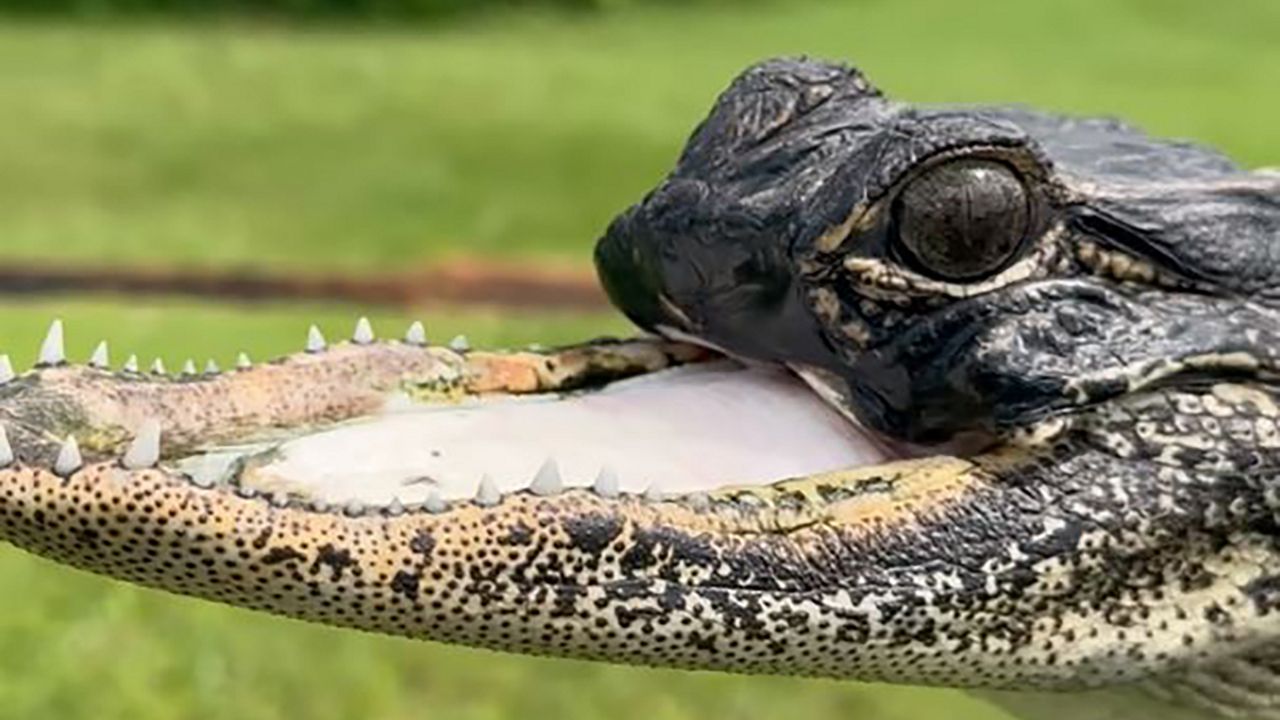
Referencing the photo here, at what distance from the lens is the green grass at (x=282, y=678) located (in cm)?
Answer: 470

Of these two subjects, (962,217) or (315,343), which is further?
(315,343)

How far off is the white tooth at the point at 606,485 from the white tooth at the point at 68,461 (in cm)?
58

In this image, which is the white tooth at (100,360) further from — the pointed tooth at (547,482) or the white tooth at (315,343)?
the pointed tooth at (547,482)

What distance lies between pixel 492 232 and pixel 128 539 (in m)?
10.6

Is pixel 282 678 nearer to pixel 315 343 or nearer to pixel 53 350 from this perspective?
pixel 315 343

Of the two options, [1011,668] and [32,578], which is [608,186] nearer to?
[32,578]

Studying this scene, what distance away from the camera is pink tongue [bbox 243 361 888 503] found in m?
2.39

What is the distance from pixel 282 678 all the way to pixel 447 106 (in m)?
11.2

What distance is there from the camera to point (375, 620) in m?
2.27

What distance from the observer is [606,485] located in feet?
7.61

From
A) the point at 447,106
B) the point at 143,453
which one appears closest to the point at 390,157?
the point at 447,106

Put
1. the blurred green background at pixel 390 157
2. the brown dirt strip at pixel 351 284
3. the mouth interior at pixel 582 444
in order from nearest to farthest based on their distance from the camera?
the mouth interior at pixel 582 444, the blurred green background at pixel 390 157, the brown dirt strip at pixel 351 284

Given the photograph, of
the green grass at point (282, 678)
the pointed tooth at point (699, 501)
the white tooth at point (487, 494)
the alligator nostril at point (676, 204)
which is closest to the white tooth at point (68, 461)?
the white tooth at point (487, 494)

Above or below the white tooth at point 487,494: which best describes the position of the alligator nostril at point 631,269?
above
